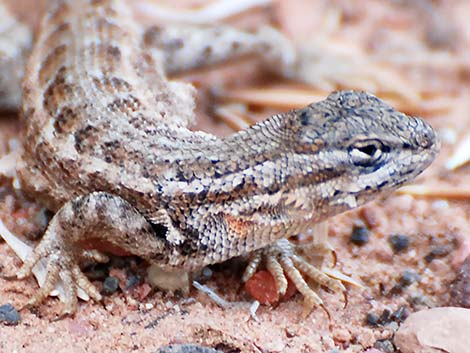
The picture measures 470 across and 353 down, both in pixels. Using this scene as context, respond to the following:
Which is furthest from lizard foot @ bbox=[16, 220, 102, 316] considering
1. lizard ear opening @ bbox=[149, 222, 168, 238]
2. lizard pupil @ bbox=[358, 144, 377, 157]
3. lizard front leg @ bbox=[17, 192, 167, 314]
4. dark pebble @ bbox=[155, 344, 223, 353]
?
lizard pupil @ bbox=[358, 144, 377, 157]

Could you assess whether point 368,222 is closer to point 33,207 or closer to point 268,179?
point 268,179

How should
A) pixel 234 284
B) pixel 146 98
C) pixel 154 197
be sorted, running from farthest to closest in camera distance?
pixel 146 98
pixel 234 284
pixel 154 197

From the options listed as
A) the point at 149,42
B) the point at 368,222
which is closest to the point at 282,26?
the point at 149,42

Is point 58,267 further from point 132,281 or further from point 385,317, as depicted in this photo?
point 385,317

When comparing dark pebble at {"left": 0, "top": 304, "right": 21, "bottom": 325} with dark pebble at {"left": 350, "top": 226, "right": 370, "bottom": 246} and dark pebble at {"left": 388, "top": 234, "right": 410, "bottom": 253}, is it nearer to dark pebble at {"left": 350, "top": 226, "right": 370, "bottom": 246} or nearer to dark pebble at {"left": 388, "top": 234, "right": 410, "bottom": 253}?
dark pebble at {"left": 350, "top": 226, "right": 370, "bottom": 246}

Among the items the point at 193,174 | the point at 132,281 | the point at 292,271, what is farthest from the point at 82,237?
the point at 292,271
